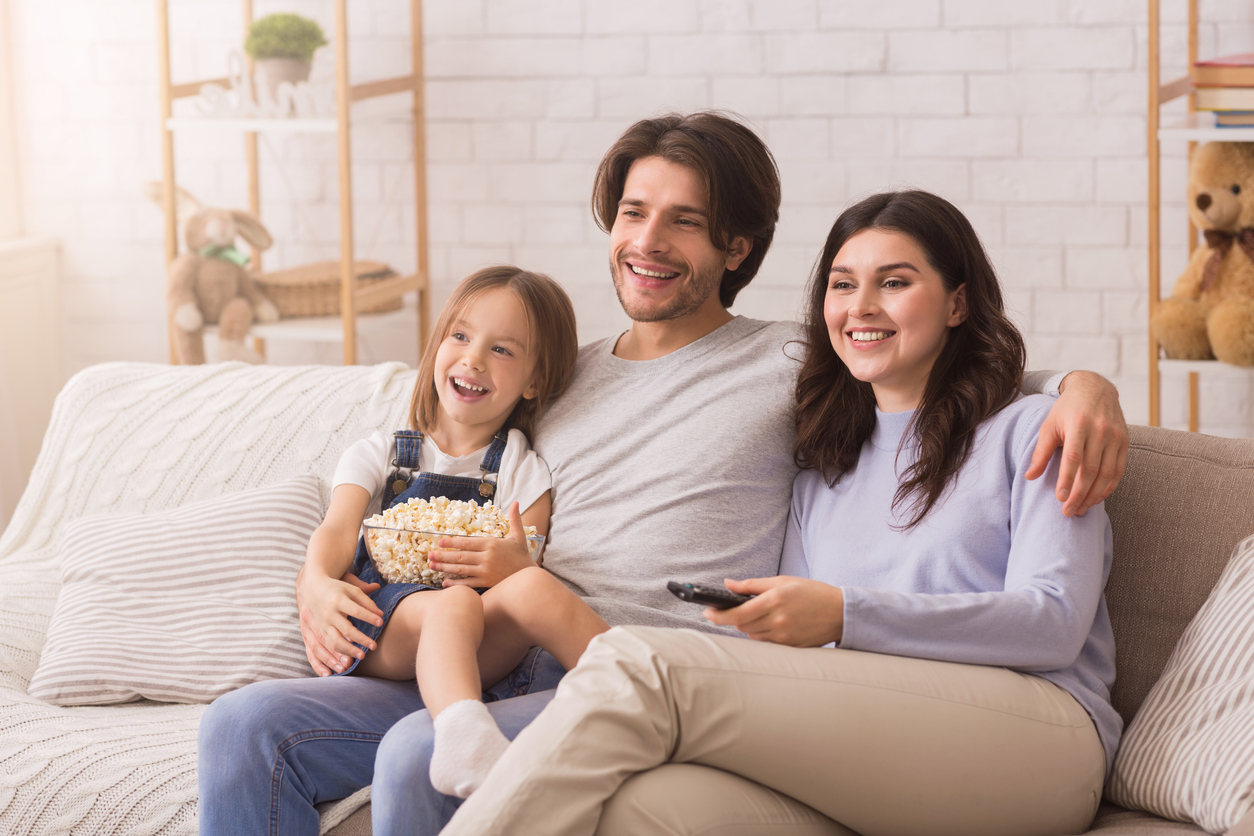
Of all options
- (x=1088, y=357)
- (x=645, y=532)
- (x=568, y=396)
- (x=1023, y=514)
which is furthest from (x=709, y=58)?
(x=1023, y=514)

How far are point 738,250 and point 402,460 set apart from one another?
61cm

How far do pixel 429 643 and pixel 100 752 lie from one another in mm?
467

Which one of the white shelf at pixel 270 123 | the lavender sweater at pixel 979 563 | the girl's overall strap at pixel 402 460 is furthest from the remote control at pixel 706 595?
the white shelf at pixel 270 123

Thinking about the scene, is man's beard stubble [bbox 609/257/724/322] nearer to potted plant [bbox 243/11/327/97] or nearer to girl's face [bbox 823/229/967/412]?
girl's face [bbox 823/229/967/412]

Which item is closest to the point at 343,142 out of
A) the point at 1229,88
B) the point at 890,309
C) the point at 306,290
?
the point at 306,290

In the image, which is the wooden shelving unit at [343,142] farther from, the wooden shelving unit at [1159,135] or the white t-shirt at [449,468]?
the wooden shelving unit at [1159,135]

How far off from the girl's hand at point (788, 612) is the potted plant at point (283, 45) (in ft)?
6.57

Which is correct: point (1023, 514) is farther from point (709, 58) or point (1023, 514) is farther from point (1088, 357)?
point (709, 58)

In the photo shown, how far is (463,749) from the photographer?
1.26 m

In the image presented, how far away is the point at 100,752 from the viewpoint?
1.50m

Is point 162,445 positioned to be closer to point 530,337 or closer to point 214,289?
Result: point 530,337

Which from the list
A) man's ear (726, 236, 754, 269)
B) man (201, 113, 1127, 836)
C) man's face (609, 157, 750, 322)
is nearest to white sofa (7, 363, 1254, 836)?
man (201, 113, 1127, 836)

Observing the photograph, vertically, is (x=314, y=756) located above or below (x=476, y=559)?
below

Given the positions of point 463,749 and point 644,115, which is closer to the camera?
point 463,749
